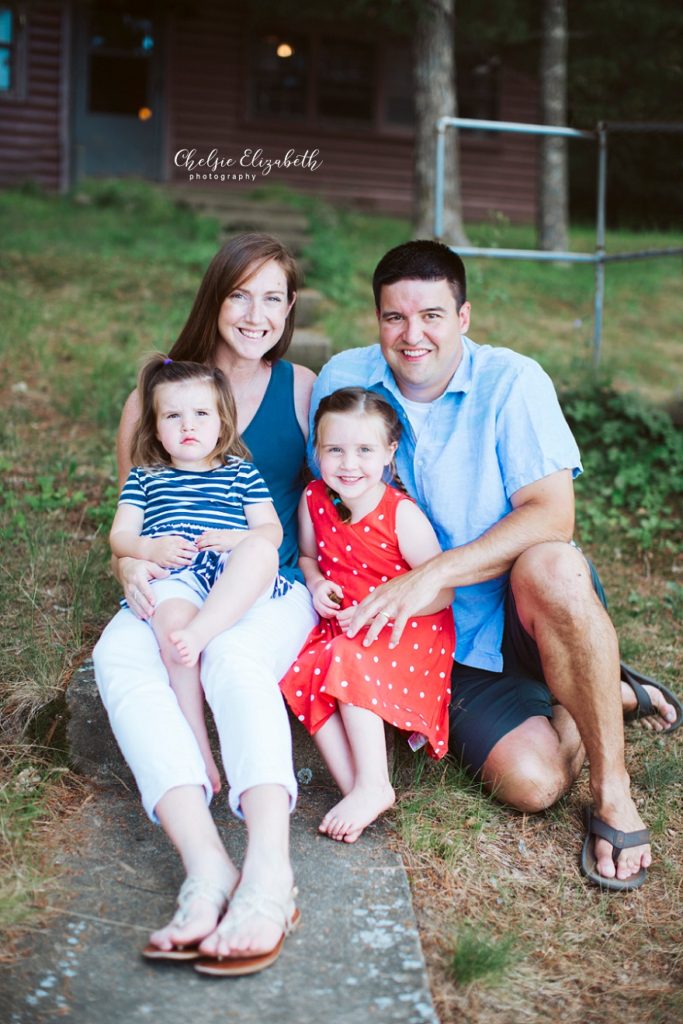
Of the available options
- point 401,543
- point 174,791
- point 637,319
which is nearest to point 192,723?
point 174,791

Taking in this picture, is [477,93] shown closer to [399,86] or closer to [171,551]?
[399,86]

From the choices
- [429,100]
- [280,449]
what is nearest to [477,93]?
[429,100]

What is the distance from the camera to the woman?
1.87 metres

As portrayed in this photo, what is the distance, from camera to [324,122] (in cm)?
1374

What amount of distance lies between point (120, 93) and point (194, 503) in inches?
471

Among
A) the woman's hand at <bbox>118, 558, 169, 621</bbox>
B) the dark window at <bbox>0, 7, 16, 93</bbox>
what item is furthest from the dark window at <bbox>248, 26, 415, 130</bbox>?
the woman's hand at <bbox>118, 558, 169, 621</bbox>

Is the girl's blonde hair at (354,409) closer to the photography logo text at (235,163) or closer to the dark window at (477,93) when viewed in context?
the photography logo text at (235,163)

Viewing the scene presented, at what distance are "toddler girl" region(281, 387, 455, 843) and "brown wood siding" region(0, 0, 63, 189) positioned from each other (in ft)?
35.0

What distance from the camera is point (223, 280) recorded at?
2.80 meters

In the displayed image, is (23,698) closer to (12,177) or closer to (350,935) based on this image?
(350,935)

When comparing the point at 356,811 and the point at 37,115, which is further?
the point at 37,115

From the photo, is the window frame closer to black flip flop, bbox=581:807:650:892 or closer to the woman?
the woman

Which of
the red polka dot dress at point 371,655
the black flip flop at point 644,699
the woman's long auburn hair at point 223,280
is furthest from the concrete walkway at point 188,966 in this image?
the woman's long auburn hair at point 223,280

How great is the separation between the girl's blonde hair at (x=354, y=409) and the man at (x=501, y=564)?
0.16 metres
